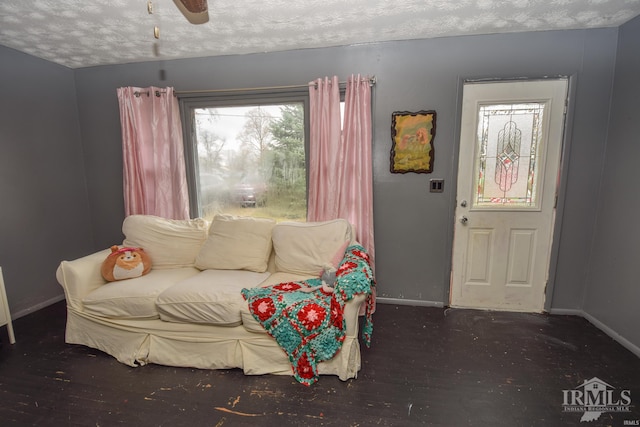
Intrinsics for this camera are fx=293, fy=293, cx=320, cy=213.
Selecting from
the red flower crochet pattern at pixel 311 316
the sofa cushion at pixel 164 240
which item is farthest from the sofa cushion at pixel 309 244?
the sofa cushion at pixel 164 240

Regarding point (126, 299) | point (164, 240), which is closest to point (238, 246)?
point (164, 240)

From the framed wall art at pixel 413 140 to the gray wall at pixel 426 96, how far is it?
60 mm

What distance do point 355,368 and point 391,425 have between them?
0.37 meters

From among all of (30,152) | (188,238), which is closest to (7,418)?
(188,238)

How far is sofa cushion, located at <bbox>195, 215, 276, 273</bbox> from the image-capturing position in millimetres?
2305

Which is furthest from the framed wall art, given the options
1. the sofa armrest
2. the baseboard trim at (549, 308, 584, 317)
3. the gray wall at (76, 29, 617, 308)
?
the sofa armrest

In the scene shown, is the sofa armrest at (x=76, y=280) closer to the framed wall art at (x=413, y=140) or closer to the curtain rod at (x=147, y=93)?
the curtain rod at (x=147, y=93)

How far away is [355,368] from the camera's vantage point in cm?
179

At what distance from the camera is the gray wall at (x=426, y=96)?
2.23 metres

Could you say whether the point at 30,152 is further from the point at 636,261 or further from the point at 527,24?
the point at 636,261

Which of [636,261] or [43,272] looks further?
[43,272]

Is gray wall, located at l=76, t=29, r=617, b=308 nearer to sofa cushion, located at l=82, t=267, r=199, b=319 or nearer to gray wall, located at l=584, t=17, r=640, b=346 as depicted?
gray wall, located at l=584, t=17, r=640, b=346

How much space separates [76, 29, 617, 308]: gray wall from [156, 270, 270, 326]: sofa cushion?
138 centimetres

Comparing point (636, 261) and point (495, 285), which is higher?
point (636, 261)
